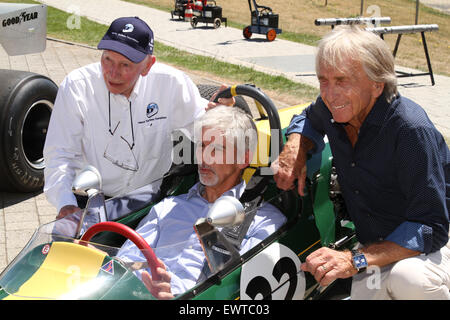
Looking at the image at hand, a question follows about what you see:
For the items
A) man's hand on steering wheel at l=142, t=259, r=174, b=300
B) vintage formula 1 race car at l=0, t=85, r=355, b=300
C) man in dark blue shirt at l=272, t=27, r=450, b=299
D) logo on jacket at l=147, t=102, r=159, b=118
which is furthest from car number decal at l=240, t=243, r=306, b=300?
logo on jacket at l=147, t=102, r=159, b=118

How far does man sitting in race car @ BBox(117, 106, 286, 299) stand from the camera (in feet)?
A: 9.04

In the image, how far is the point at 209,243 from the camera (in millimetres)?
2412

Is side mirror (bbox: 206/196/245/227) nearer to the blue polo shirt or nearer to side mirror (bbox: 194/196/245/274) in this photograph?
side mirror (bbox: 194/196/245/274)

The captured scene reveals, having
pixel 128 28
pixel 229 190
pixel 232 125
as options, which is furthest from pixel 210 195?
pixel 128 28

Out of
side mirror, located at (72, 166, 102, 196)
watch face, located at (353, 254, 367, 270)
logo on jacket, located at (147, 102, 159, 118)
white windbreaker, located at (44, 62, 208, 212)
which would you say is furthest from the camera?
logo on jacket, located at (147, 102, 159, 118)

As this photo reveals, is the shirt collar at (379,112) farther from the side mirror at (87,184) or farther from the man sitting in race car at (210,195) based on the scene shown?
the side mirror at (87,184)

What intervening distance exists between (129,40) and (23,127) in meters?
2.36

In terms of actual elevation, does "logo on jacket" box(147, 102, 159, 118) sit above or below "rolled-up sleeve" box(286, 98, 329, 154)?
below

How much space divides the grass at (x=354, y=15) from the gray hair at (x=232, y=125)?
409 inches

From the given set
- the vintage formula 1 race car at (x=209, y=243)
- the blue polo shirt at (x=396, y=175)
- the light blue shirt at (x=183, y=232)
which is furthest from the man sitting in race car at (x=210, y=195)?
the blue polo shirt at (x=396, y=175)

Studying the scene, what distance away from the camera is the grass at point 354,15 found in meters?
14.9
